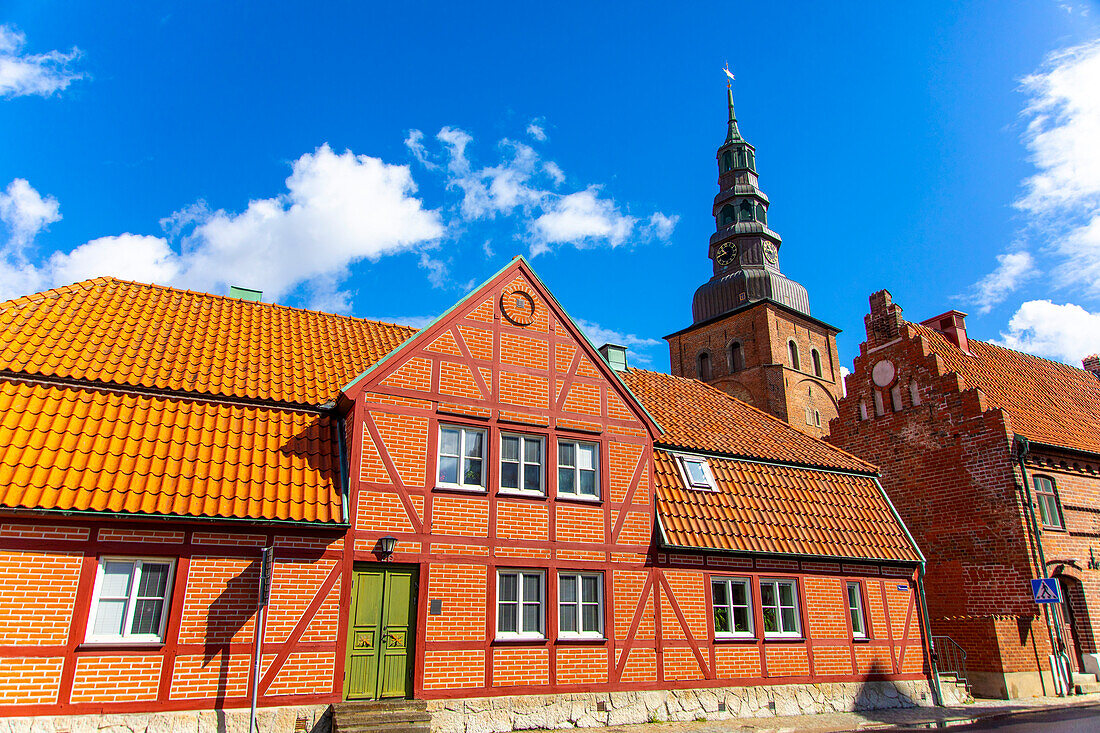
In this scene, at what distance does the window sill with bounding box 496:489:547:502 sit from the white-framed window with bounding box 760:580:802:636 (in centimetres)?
563

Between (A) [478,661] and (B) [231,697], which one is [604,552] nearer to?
(A) [478,661]

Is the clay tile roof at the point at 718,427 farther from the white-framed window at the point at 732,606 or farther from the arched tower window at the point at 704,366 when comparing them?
the arched tower window at the point at 704,366

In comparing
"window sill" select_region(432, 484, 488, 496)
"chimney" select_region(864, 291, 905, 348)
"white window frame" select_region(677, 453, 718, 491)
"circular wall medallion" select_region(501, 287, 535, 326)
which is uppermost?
"chimney" select_region(864, 291, 905, 348)

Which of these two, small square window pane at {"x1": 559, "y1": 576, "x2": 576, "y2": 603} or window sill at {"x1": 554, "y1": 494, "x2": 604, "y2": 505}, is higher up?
window sill at {"x1": 554, "y1": 494, "x2": 604, "y2": 505}

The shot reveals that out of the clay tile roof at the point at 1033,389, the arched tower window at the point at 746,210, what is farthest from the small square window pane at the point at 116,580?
the arched tower window at the point at 746,210

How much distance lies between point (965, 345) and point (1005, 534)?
29.2ft

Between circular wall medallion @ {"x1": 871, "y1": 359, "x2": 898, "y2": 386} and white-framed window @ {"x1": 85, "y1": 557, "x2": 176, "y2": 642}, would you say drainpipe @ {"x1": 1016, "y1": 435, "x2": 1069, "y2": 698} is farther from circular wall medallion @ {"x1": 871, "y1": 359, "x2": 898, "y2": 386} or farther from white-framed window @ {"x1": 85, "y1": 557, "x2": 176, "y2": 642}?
white-framed window @ {"x1": 85, "y1": 557, "x2": 176, "y2": 642}

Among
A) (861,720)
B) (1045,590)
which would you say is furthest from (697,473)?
(1045,590)

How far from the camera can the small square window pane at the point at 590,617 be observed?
1405 cm

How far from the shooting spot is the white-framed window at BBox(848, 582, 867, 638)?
16906 millimetres

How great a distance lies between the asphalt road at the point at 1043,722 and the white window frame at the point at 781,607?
8.88 ft

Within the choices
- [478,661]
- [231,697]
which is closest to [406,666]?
[478,661]

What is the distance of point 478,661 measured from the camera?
41.9 feet

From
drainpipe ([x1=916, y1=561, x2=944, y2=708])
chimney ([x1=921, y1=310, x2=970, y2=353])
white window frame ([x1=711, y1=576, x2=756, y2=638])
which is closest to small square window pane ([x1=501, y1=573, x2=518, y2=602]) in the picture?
white window frame ([x1=711, y1=576, x2=756, y2=638])
